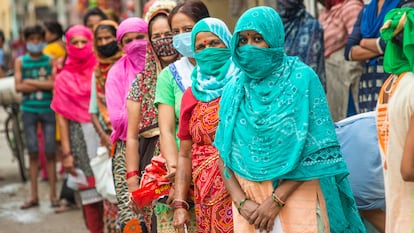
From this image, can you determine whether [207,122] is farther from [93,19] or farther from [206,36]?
[93,19]

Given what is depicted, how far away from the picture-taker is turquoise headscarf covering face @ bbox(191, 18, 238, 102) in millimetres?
4941

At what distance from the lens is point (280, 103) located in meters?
4.30

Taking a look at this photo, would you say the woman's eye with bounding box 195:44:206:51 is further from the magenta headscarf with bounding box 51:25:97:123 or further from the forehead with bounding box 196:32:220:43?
the magenta headscarf with bounding box 51:25:97:123

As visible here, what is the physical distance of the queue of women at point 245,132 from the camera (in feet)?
14.1

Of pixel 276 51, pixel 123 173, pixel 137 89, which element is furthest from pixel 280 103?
pixel 123 173

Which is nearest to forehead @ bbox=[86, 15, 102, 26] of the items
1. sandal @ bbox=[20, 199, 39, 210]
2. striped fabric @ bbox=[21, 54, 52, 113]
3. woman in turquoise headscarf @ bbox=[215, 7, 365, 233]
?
striped fabric @ bbox=[21, 54, 52, 113]

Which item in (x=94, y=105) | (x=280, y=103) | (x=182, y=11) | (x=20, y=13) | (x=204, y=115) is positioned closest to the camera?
(x=280, y=103)

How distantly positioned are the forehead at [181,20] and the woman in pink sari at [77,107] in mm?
3207

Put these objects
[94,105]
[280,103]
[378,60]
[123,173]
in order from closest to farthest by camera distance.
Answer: [280,103] < [123,173] < [378,60] < [94,105]

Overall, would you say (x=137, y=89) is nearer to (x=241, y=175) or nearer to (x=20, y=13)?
(x=241, y=175)

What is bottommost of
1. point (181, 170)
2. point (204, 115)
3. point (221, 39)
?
point (181, 170)

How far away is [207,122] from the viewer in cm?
492

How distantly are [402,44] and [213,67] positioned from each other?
3.47 ft

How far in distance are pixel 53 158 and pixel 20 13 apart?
162ft
